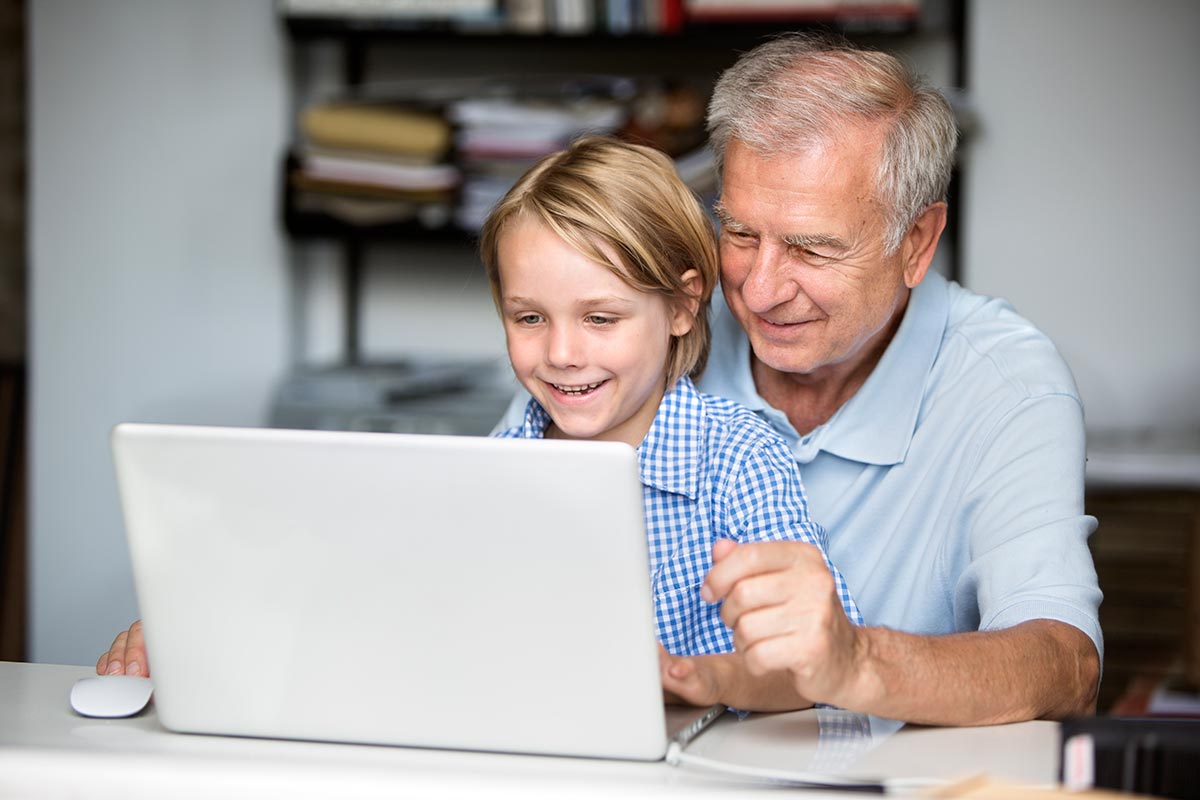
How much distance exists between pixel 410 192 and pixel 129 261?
765 millimetres

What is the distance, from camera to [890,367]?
65.4 inches

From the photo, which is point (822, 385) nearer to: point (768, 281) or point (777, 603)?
point (768, 281)

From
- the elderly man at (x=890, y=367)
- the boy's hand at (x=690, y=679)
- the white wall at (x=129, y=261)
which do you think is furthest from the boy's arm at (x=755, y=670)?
the white wall at (x=129, y=261)

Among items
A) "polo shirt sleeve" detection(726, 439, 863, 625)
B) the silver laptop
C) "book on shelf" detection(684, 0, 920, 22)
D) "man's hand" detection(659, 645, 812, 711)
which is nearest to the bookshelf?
"book on shelf" detection(684, 0, 920, 22)

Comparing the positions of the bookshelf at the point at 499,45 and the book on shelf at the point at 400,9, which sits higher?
the book on shelf at the point at 400,9

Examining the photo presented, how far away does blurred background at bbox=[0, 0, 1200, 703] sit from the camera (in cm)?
305

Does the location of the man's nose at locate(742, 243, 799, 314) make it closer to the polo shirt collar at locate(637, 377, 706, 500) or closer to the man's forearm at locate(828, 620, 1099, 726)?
the polo shirt collar at locate(637, 377, 706, 500)

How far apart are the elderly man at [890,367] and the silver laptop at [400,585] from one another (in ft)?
1.72

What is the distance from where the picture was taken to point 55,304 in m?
3.33

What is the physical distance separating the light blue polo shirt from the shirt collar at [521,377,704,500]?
0.18 meters

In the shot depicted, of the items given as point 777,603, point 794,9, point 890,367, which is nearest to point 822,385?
point 890,367

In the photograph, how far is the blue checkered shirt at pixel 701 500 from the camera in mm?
1403

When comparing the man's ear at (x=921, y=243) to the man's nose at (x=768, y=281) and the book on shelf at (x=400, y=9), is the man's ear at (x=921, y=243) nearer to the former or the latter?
the man's nose at (x=768, y=281)

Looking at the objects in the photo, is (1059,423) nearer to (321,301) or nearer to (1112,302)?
(1112,302)
